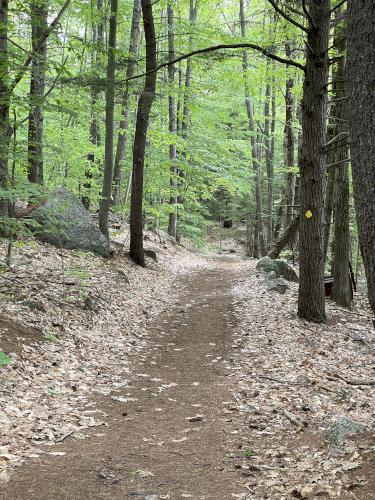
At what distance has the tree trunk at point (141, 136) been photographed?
12.1 metres

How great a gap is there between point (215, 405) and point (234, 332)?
329 cm

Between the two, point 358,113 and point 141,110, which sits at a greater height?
point 141,110

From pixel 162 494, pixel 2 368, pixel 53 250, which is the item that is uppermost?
pixel 53 250

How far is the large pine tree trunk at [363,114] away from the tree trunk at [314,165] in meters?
5.65

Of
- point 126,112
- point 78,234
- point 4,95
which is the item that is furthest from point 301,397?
point 126,112

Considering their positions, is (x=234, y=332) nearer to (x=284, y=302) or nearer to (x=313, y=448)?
(x=284, y=302)

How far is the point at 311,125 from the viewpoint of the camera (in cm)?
832

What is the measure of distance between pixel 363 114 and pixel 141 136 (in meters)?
10.9

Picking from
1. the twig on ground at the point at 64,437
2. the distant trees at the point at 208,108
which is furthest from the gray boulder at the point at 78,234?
the twig on ground at the point at 64,437

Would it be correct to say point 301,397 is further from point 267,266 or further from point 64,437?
point 267,266

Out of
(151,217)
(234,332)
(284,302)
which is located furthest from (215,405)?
(151,217)

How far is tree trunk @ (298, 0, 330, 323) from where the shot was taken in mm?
8078

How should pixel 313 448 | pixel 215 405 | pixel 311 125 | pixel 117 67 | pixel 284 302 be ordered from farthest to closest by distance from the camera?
pixel 284 302 < pixel 117 67 < pixel 311 125 < pixel 215 405 < pixel 313 448

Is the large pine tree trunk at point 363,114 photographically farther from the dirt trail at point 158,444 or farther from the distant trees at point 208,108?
the dirt trail at point 158,444
